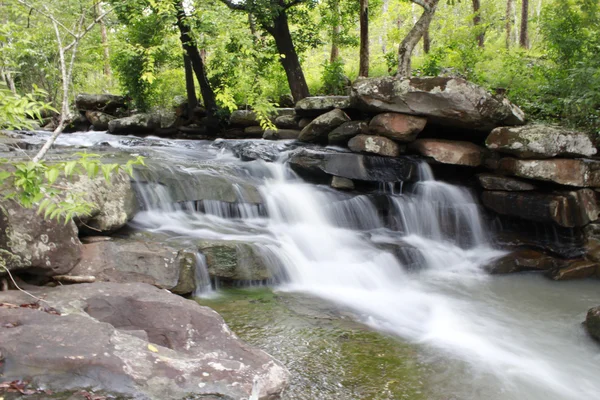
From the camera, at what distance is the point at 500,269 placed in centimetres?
829

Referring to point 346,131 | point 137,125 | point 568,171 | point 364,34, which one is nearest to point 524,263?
point 568,171

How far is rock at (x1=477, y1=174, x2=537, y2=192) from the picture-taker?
29.8 ft

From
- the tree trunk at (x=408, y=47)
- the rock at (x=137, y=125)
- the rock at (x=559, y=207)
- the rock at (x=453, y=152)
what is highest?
the tree trunk at (x=408, y=47)

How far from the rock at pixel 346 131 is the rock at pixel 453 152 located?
4.72 feet

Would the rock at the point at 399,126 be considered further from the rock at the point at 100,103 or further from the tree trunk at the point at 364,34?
the rock at the point at 100,103

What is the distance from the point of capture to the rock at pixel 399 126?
31.7ft

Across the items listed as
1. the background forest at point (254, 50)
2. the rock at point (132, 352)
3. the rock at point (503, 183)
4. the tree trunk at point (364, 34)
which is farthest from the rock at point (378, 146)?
the rock at point (132, 352)

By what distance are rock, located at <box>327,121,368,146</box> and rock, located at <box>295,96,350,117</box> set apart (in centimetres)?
62

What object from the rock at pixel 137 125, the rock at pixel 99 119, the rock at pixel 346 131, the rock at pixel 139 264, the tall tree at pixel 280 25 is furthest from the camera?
the rock at pixel 99 119

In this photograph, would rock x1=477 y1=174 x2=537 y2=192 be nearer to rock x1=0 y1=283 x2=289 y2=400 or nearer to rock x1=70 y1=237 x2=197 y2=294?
rock x1=70 y1=237 x2=197 y2=294

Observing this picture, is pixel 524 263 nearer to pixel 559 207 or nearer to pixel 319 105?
pixel 559 207

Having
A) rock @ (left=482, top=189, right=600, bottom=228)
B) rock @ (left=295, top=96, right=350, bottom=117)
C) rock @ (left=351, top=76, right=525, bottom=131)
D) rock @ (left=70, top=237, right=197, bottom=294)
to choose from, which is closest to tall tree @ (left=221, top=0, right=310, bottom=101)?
rock @ (left=295, top=96, right=350, bottom=117)

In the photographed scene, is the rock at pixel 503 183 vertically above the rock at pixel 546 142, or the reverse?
the rock at pixel 546 142

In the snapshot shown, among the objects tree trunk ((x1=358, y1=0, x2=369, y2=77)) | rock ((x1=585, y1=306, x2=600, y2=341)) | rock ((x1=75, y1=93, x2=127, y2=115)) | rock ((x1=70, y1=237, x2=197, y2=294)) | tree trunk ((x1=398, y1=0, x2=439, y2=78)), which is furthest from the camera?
rock ((x1=75, y1=93, x2=127, y2=115))
